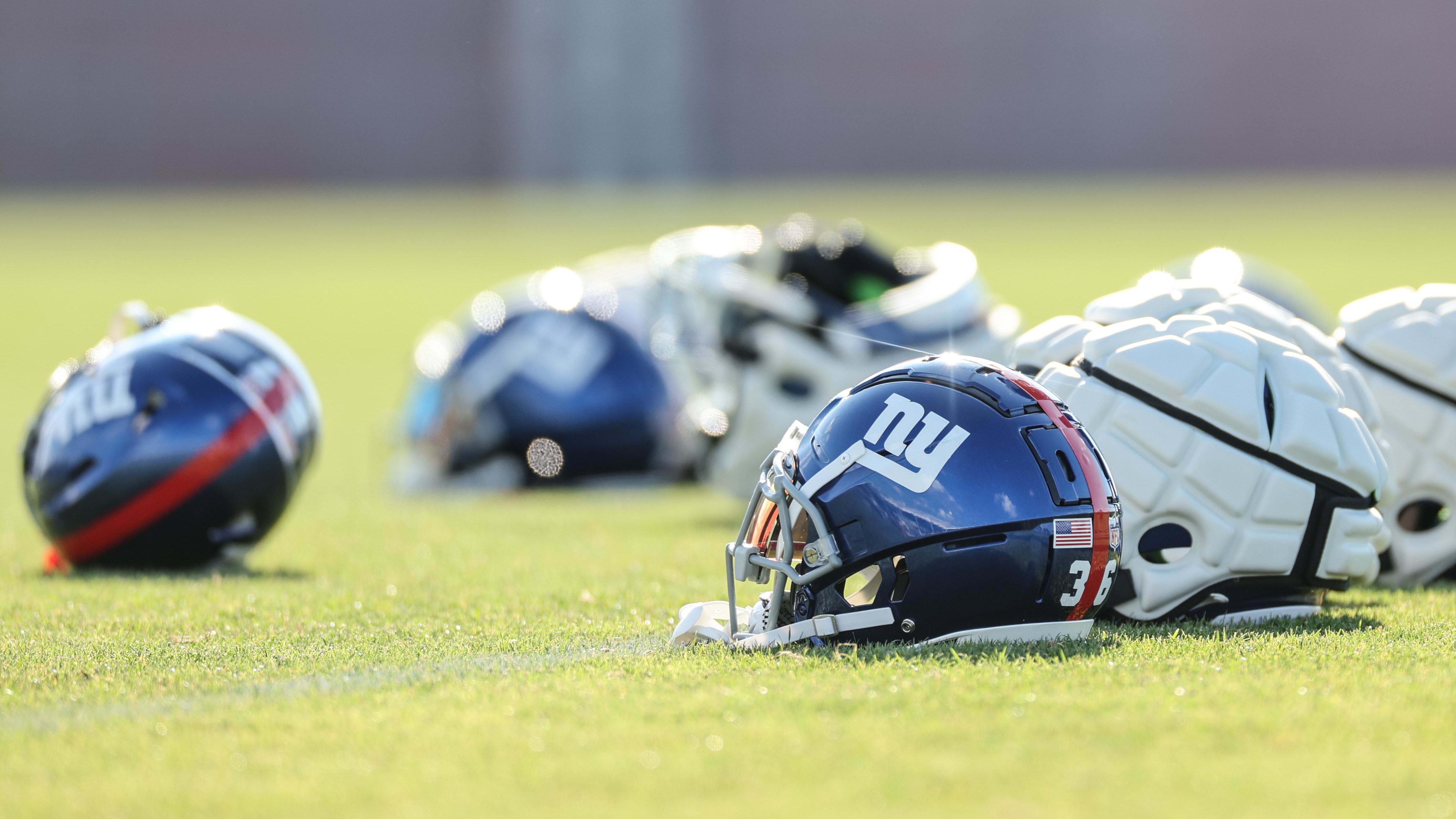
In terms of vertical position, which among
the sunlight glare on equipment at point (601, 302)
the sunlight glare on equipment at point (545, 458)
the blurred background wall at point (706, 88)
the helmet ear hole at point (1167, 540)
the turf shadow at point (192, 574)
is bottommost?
the sunlight glare on equipment at point (545, 458)

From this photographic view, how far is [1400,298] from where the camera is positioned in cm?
484

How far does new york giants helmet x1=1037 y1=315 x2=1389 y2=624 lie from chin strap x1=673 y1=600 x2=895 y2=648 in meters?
0.80

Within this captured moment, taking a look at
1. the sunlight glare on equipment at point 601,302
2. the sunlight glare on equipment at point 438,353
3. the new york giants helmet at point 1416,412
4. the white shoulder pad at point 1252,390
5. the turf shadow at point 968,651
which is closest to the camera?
the turf shadow at point 968,651

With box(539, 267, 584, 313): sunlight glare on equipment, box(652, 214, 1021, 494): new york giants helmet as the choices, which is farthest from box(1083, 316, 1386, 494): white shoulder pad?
box(539, 267, 584, 313): sunlight glare on equipment

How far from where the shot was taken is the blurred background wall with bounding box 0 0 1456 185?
129ft

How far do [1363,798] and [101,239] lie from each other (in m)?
32.8

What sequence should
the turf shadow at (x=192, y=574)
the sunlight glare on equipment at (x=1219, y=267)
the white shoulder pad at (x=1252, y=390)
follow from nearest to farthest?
the white shoulder pad at (x=1252, y=390)
the turf shadow at (x=192, y=574)
the sunlight glare on equipment at (x=1219, y=267)

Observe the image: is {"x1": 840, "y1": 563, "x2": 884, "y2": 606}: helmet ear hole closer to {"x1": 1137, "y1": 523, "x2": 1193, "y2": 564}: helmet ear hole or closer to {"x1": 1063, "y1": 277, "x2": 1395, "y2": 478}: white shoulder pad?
{"x1": 1137, "y1": 523, "x2": 1193, "y2": 564}: helmet ear hole

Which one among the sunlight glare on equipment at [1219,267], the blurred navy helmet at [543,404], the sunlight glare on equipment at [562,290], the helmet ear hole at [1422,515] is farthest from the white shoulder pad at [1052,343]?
the sunlight glare on equipment at [562,290]

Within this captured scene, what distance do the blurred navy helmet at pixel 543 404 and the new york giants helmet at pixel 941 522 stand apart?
514 cm

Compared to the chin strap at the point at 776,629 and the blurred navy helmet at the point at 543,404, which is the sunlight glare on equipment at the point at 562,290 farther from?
the chin strap at the point at 776,629

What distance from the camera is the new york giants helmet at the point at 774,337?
22.7 feet

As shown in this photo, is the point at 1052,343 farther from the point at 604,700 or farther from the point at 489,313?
the point at 489,313

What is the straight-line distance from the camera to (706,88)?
136ft
